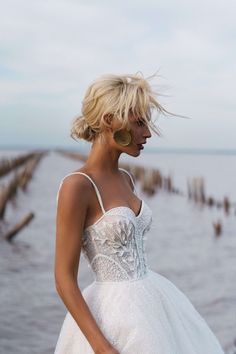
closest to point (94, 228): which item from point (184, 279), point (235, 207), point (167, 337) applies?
point (167, 337)

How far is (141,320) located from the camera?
7.13 ft

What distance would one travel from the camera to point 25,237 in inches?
696

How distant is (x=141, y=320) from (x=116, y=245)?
0.76ft

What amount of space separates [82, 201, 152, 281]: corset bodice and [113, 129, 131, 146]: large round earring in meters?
0.20

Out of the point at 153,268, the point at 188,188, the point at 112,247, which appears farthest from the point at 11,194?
the point at 112,247

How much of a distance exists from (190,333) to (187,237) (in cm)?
1733

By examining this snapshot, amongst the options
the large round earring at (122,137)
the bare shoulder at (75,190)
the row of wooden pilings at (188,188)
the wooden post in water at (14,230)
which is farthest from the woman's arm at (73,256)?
the row of wooden pilings at (188,188)

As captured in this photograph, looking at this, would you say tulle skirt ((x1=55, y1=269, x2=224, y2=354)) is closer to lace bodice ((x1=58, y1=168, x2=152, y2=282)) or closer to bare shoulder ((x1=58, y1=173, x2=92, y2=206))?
lace bodice ((x1=58, y1=168, x2=152, y2=282))

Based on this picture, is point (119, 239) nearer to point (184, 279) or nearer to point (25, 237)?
point (184, 279)

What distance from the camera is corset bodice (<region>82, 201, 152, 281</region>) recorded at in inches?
86.0

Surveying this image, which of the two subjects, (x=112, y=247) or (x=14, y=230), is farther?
(x=14, y=230)

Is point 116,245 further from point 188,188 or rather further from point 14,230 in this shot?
point 188,188

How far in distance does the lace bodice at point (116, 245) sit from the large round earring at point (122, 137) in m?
0.14

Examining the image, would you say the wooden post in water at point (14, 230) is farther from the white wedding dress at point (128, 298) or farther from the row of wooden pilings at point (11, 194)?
the white wedding dress at point (128, 298)
